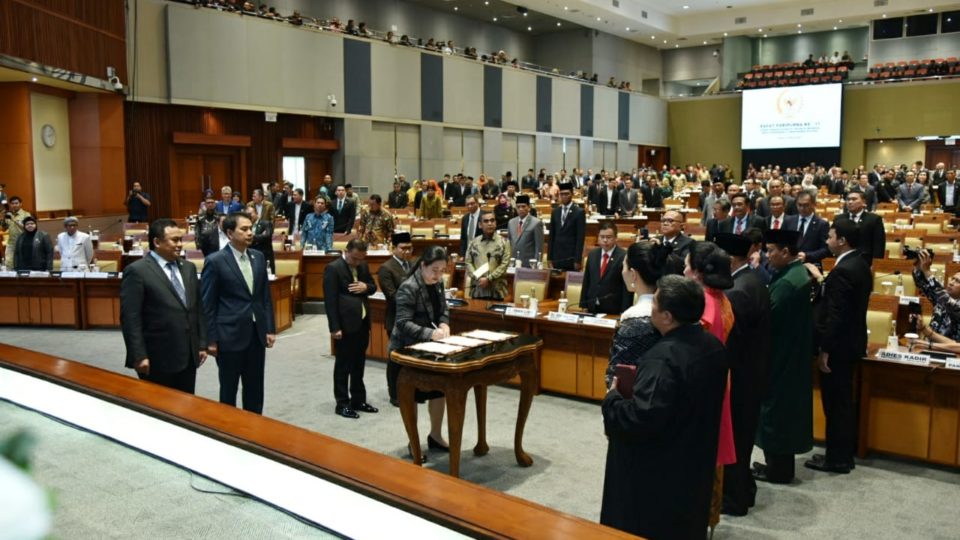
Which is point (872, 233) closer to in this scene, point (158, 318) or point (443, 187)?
point (158, 318)

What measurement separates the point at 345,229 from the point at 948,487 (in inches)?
391

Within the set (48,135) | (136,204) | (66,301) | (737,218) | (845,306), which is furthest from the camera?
(136,204)

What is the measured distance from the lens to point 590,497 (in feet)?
15.1

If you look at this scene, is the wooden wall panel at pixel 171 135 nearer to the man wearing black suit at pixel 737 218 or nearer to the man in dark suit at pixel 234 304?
the man wearing black suit at pixel 737 218

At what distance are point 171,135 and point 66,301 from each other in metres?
9.09

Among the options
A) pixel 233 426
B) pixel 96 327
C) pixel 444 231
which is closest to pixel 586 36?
pixel 444 231

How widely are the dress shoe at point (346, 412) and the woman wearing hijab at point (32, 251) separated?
241 inches

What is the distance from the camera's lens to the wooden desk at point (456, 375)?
4496 mm

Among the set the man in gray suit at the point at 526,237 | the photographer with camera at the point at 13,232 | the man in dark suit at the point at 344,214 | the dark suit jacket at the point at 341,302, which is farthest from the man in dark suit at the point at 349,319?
the man in dark suit at the point at 344,214

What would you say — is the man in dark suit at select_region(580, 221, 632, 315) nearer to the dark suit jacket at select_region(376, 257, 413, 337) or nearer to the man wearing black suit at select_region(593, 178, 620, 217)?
the dark suit jacket at select_region(376, 257, 413, 337)

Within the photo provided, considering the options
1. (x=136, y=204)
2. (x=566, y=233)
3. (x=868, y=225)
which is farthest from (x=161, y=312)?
(x=136, y=204)

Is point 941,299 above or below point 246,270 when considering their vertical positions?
below

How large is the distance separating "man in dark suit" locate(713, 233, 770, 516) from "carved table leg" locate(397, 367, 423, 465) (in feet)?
5.90

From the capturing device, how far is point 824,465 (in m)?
5.05
